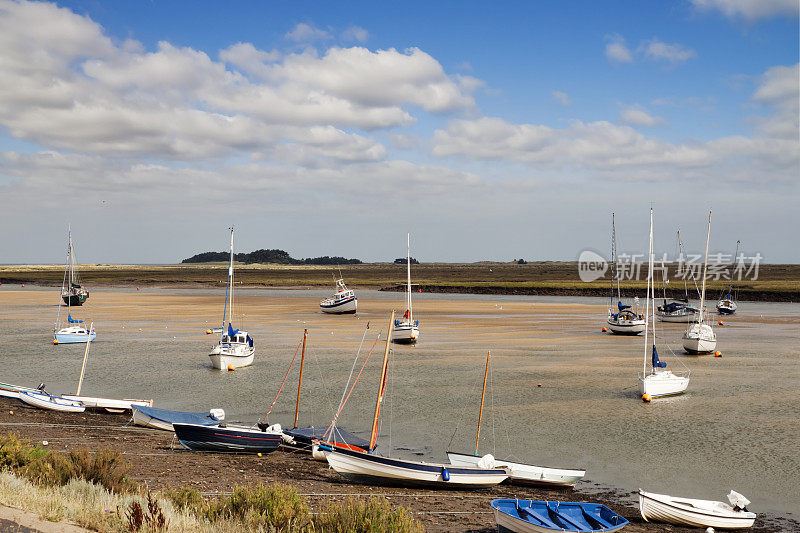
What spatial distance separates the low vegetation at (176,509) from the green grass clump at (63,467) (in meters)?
0.04

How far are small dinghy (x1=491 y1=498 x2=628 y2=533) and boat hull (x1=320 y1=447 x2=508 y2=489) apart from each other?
346cm

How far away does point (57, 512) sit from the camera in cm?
1160

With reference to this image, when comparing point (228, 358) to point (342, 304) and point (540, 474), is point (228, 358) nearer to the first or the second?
point (540, 474)

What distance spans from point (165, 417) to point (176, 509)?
47.6ft

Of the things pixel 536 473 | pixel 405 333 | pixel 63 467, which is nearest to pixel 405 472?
pixel 536 473

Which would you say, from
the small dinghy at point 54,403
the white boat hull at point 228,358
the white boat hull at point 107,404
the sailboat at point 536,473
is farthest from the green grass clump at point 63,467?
the white boat hull at point 228,358

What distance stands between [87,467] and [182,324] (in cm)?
5620

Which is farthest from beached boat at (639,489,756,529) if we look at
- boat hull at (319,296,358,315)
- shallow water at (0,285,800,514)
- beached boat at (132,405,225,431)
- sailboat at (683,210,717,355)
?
boat hull at (319,296,358,315)

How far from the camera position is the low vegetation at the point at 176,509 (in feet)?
36.9

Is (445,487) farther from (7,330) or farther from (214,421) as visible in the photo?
(7,330)

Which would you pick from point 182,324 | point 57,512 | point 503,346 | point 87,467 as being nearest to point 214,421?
point 87,467

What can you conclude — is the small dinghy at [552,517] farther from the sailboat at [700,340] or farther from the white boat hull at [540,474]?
the sailboat at [700,340]

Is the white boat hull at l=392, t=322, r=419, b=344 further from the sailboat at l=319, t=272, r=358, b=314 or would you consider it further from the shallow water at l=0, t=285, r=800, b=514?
the sailboat at l=319, t=272, r=358, b=314

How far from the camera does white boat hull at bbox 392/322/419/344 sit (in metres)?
53.2
